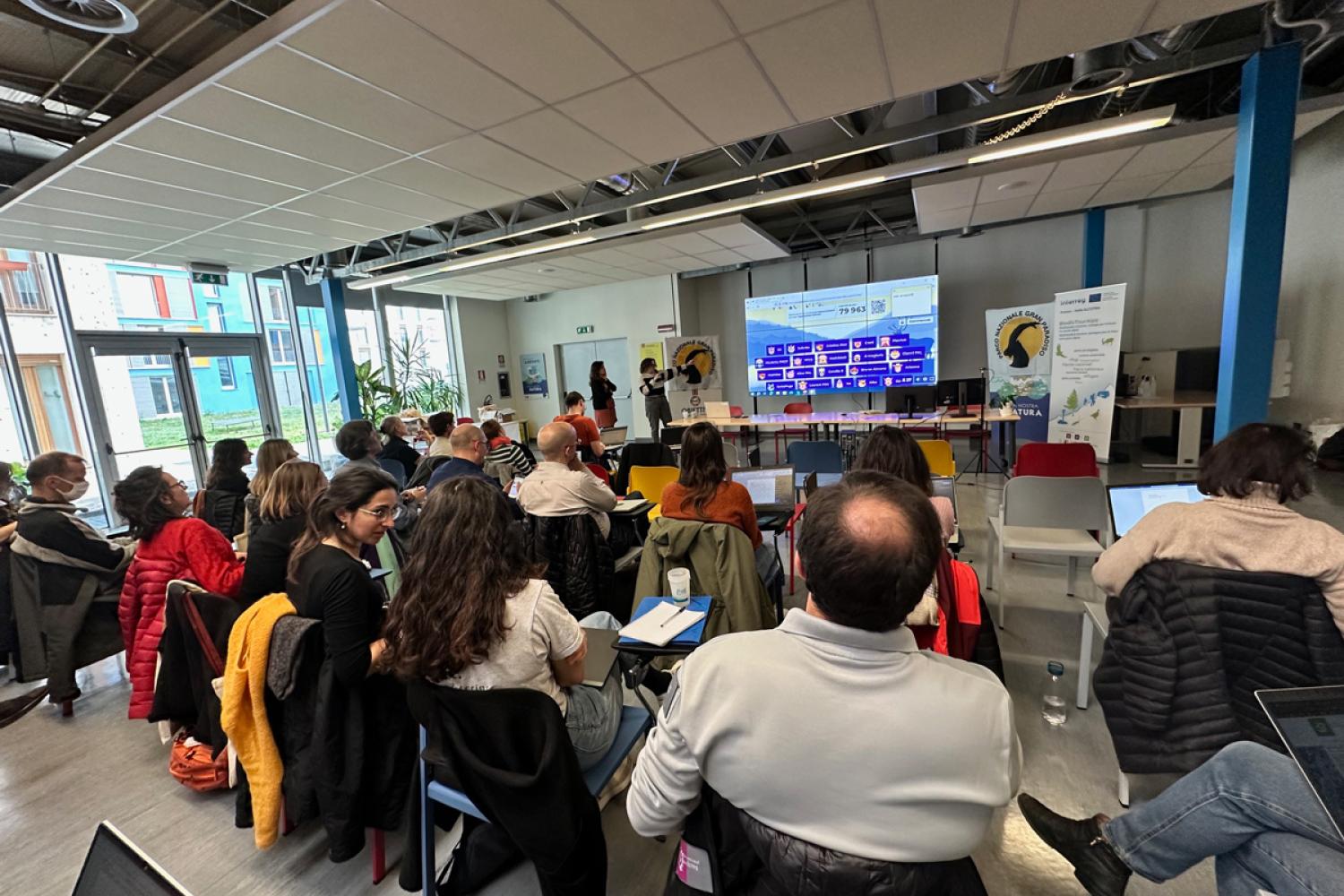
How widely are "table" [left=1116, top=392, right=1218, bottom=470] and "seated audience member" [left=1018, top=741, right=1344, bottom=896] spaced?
21.0 ft

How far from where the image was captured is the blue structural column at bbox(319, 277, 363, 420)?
732 centimetres

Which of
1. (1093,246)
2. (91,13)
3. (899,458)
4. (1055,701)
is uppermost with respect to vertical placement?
(91,13)

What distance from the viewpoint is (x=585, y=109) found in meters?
3.16

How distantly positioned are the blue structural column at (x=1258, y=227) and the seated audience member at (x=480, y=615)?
454 centimetres

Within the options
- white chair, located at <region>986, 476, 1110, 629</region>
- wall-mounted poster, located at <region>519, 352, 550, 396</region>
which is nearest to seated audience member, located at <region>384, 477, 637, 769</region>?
white chair, located at <region>986, 476, 1110, 629</region>

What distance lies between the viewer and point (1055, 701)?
2.25 m

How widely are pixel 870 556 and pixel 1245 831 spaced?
3.71 ft

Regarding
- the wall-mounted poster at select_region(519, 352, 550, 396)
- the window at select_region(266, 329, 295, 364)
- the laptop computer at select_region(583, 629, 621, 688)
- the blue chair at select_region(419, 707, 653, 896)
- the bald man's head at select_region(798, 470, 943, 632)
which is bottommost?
the blue chair at select_region(419, 707, 653, 896)

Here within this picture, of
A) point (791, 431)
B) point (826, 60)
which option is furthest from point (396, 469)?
point (791, 431)

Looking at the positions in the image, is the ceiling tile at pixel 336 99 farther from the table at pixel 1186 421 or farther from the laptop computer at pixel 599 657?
the table at pixel 1186 421

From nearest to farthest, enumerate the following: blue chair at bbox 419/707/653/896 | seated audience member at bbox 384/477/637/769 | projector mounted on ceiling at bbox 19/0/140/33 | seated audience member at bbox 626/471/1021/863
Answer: seated audience member at bbox 626/471/1021/863, seated audience member at bbox 384/477/637/769, blue chair at bbox 419/707/653/896, projector mounted on ceiling at bbox 19/0/140/33

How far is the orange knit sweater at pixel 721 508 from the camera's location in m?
2.20

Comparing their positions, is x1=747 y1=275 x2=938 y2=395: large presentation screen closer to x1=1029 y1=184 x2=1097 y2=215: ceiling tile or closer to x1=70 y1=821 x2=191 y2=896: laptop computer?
x1=1029 y1=184 x2=1097 y2=215: ceiling tile

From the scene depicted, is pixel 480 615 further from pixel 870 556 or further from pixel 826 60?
pixel 826 60
